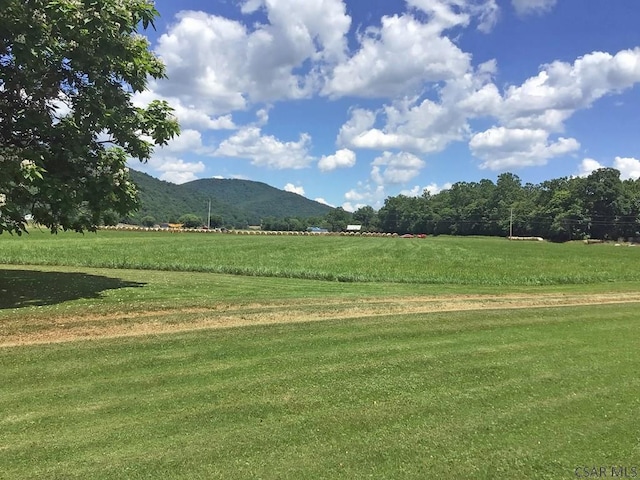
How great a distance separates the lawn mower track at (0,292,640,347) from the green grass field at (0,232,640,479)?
8cm

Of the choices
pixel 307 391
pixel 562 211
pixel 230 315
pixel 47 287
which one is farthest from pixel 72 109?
pixel 562 211

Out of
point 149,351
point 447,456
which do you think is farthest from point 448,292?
point 447,456

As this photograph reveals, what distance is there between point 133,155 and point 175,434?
11.4 metres

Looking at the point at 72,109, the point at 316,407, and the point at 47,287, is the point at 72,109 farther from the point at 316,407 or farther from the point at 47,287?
the point at 316,407

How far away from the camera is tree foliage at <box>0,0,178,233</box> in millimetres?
11586

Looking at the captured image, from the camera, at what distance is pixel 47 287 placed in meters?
15.0

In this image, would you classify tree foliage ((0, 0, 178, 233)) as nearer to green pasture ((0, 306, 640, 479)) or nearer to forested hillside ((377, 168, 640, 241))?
green pasture ((0, 306, 640, 479))

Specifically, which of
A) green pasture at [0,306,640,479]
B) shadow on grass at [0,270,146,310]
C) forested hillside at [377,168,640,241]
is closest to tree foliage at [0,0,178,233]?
shadow on grass at [0,270,146,310]

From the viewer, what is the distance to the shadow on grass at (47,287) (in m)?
12.8

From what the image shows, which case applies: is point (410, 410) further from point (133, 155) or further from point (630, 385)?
point (133, 155)

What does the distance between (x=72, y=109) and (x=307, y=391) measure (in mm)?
10959

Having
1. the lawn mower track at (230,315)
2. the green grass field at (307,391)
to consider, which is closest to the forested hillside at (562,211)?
the lawn mower track at (230,315)

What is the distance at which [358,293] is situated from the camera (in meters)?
17.2

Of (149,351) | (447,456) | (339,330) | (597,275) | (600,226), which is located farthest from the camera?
(600,226)
